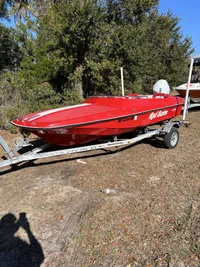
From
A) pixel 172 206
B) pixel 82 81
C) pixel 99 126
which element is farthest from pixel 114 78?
pixel 172 206

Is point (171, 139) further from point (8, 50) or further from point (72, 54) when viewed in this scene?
point (8, 50)

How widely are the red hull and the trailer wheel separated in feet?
1.34

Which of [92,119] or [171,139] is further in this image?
[171,139]

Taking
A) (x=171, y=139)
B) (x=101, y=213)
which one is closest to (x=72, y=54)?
(x=171, y=139)

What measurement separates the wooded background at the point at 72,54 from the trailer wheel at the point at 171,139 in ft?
12.1

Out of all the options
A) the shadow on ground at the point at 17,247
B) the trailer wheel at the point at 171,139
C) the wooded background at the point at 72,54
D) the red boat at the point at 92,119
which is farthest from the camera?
the wooded background at the point at 72,54

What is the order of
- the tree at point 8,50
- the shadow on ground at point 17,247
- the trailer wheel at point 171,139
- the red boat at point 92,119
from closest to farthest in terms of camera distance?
1. the shadow on ground at point 17,247
2. the red boat at point 92,119
3. the trailer wheel at point 171,139
4. the tree at point 8,50

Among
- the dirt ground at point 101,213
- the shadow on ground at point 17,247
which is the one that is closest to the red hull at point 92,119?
the dirt ground at point 101,213

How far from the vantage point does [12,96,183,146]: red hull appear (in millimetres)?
3256

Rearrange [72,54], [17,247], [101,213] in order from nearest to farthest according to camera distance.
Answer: [17,247], [101,213], [72,54]

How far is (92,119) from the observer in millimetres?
3479

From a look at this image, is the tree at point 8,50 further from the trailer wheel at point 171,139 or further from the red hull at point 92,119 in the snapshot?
the trailer wheel at point 171,139

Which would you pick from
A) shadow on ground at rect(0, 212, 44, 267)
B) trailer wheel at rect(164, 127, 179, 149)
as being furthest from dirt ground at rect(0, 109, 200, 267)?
trailer wheel at rect(164, 127, 179, 149)

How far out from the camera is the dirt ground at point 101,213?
1.97 meters
